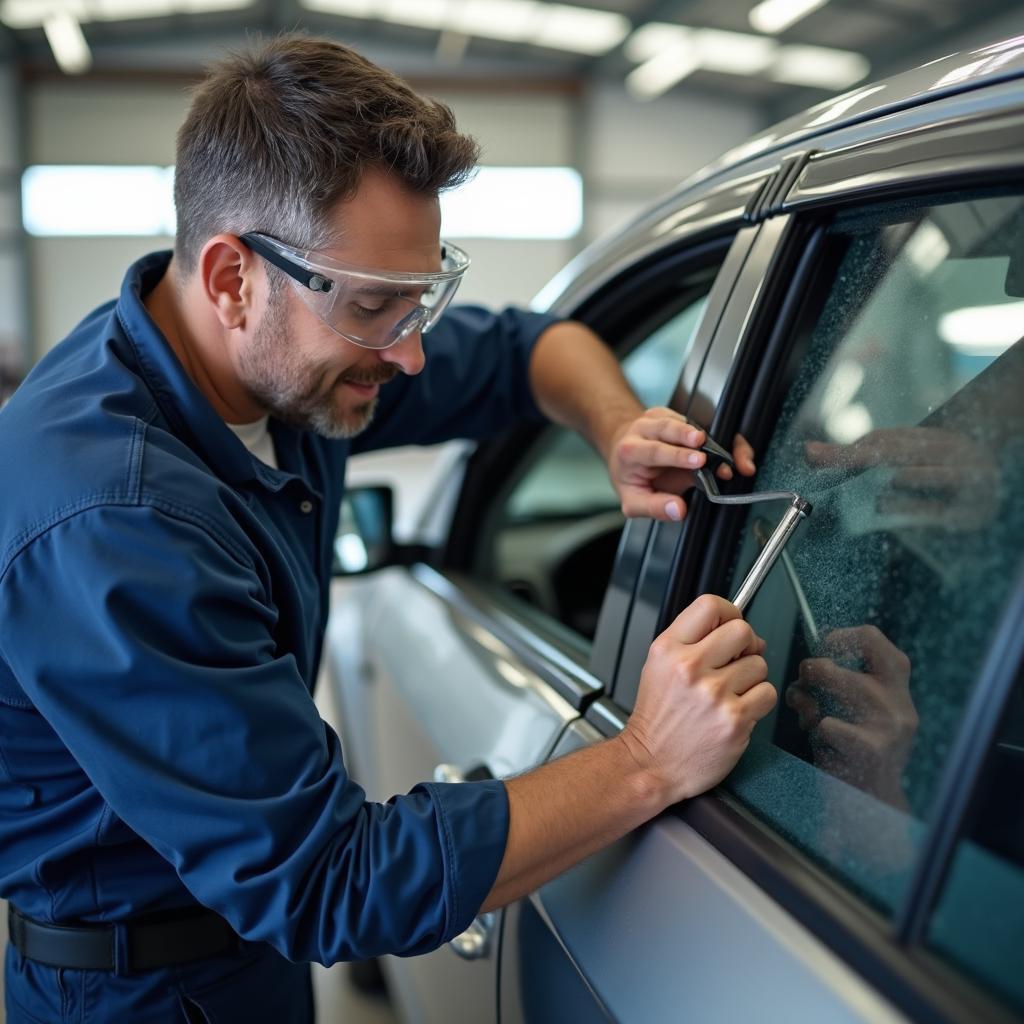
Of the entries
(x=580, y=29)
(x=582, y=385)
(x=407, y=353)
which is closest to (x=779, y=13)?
(x=580, y=29)

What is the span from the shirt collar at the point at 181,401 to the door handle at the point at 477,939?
2.13 ft

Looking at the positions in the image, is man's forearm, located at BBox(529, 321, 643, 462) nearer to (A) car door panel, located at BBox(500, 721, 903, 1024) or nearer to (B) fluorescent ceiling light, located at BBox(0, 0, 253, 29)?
(A) car door panel, located at BBox(500, 721, 903, 1024)

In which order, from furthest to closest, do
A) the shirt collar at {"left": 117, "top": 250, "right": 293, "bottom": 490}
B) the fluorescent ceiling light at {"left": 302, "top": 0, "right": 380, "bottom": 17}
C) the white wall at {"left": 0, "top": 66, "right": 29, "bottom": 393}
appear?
the white wall at {"left": 0, "top": 66, "right": 29, "bottom": 393} < the fluorescent ceiling light at {"left": 302, "top": 0, "right": 380, "bottom": 17} < the shirt collar at {"left": 117, "top": 250, "right": 293, "bottom": 490}

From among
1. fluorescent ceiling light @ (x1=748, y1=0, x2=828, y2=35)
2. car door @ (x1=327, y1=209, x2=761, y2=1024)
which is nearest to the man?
car door @ (x1=327, y1=209, x2=761, y2=1024)

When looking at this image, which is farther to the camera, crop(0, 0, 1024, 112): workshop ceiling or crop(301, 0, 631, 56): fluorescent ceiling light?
crop(301, 0, 631, 56): fluorescent ceiling light

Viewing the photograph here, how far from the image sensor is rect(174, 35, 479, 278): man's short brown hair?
122 cm

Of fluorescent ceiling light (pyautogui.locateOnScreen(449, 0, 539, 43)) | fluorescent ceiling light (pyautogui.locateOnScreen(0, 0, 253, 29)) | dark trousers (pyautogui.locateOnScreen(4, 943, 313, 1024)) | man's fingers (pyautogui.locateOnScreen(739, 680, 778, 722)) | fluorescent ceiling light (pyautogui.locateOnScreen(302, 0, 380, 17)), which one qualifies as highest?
fluorescent ceiling light (pyautogui.locateOnScreen(449, 0, 539, 43))

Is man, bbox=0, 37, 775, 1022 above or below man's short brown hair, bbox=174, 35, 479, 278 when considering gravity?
below

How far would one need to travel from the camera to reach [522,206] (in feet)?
45.3

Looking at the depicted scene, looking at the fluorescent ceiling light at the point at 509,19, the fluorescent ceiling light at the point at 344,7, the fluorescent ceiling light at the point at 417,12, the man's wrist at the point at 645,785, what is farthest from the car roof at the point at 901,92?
the fluorescent ceiling light at the point at 344,7

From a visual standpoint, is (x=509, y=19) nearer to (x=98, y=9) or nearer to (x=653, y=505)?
(x=98, y=9)

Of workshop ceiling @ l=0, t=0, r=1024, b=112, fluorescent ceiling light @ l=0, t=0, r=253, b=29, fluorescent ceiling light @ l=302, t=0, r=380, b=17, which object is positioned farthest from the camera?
fluorescent ceiling light @ l=302, t=0, r=380, b=17

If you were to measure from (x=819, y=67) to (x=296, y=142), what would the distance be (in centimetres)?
1259

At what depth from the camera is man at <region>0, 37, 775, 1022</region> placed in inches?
38.0
